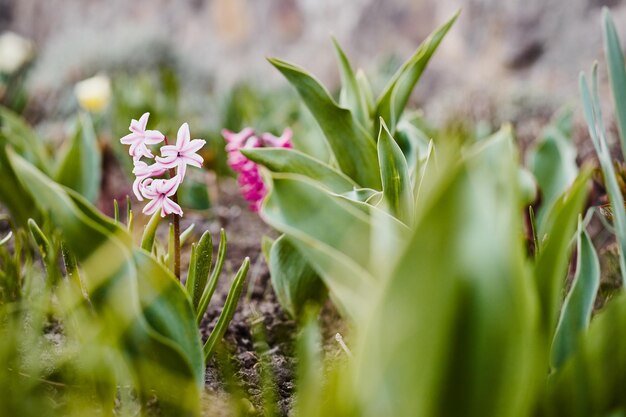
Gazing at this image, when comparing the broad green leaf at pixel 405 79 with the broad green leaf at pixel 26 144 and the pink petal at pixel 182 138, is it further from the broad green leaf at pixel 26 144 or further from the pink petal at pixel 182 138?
the broad green leaf at pixel 26 144

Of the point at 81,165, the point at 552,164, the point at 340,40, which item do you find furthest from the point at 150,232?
the point at 340,40

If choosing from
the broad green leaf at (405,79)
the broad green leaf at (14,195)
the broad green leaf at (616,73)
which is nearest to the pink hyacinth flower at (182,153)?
the broad green leaf at (405,79)

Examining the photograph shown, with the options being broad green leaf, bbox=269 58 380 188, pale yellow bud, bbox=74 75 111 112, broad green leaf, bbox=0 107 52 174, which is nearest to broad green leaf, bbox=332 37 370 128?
broad green leaf, bbox=269 58 380 188

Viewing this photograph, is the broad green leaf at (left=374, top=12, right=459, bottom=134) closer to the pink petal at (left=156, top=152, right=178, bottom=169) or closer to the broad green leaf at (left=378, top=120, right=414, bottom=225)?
the broad green leaf at (left=378, top=120, right=414, bottom=225)

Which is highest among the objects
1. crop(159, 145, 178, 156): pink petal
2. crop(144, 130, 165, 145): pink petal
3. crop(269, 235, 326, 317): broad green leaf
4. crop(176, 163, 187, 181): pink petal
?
crop(144, 130, 165, 145): pink petal

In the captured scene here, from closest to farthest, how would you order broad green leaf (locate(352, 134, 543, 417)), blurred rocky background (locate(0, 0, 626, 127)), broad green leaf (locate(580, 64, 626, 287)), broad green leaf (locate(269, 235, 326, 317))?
broad green leaf (locate(352, 134, 543, 417)) → broad green leaf (locate(580, 64, 626, 287)) → broad green leaf (locate(269, 235, 326, 317)) → blurred rocky background (locate(0, 0, 626, 127))

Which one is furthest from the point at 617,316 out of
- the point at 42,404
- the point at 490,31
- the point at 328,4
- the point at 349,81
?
the point at 328,4

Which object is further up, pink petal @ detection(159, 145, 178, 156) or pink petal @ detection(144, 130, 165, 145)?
pink petal @ detection(144, 130, 165, 145)
